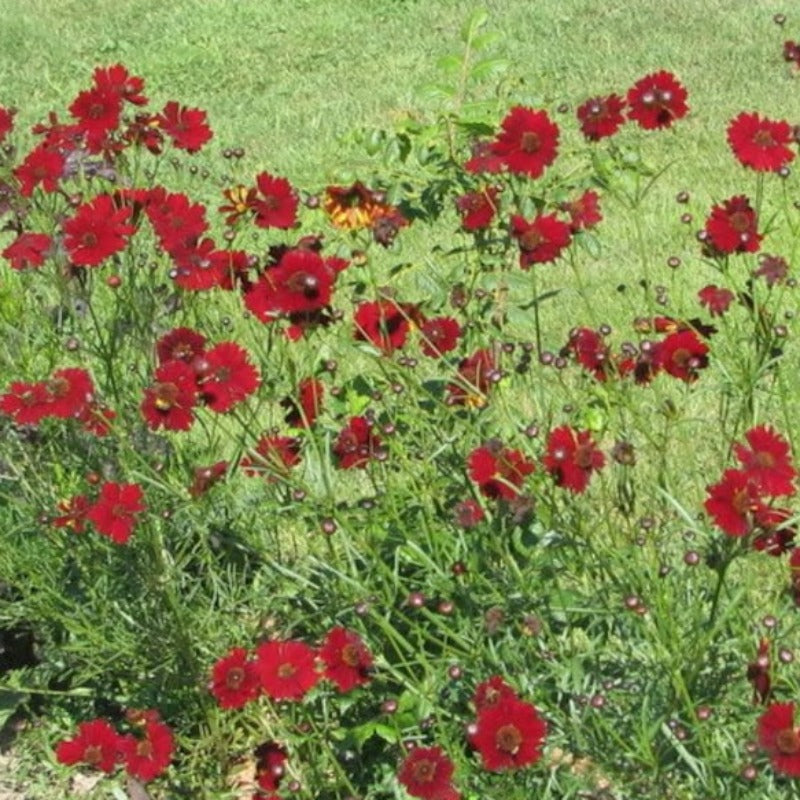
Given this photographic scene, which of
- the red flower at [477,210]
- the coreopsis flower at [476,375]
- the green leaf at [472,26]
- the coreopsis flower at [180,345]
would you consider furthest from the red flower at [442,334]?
the green leaf at [472,26]

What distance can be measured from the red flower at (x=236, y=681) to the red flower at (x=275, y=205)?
0.85 meters

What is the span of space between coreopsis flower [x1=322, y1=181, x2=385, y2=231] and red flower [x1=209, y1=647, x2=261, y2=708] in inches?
32.6

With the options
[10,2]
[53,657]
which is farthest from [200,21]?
[53,657]

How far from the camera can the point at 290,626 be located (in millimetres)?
3025

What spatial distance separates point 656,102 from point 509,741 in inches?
52.2

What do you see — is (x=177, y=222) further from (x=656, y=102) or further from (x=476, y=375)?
(x=656, y=102)

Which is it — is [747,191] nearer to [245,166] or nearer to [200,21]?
[245,166]

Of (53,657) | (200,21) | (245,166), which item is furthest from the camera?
(200,21)

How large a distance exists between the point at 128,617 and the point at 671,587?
101cm

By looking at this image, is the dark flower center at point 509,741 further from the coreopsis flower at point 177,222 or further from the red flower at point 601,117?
the red flower at point 601,117

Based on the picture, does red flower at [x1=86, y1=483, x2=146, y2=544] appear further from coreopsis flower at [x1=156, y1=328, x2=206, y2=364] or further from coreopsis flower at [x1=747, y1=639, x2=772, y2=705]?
coreopsis flower at [x1=747, y1=639, x2=772, y2=705]

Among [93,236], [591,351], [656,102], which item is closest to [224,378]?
[93,236]

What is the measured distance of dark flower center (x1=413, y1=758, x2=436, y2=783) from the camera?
2.34m

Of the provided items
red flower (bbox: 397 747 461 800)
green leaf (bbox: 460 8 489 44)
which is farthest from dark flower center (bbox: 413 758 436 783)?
green leaf (bbox: 460 8 489 44)
